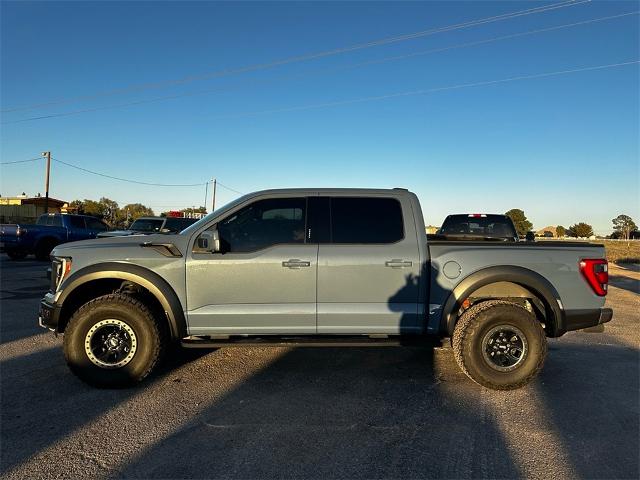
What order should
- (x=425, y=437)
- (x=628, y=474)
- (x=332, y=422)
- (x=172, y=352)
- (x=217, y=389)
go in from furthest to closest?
(x=172, y=352) → (x=217, y=389) → (x=332, y=422) → (x=425, y=437) → (x=628, y=474)

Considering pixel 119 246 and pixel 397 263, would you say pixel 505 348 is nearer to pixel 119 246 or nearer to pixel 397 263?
pixel 397 263

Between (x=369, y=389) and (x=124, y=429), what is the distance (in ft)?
7.29

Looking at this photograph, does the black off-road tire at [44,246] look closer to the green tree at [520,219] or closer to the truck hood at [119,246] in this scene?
the truck hood at [119,246]

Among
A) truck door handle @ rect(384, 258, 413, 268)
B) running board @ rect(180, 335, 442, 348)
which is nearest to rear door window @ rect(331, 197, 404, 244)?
truck door handle @ rect(384, 258, 413, 268)

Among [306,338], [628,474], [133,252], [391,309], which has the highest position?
[133,252]

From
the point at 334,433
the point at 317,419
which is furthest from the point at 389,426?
the point at 317,419

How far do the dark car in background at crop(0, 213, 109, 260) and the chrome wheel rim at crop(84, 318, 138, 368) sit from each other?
1305 centimetres

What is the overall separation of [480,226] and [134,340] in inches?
298

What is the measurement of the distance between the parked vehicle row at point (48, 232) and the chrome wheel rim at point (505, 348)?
41.5 feet

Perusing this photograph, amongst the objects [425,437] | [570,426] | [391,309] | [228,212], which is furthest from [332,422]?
[228,212]

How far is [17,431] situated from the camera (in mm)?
3533

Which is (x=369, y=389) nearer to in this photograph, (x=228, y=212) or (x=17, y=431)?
(x=228, y=212)

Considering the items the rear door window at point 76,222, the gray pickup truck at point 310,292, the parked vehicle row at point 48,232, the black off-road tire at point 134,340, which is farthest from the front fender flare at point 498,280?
the rear door window at point 76,222

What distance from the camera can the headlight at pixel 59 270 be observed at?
→ 179 inches
